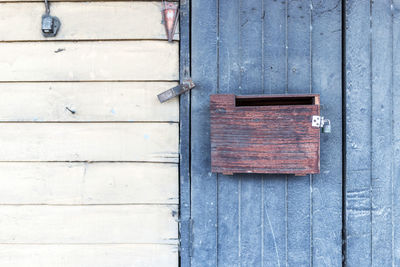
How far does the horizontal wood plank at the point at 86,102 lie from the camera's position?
1132 millimetres

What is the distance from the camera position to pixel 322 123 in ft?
3.45

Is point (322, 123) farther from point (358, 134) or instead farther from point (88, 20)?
point (88, 20)

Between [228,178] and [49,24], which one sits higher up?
[49,24]

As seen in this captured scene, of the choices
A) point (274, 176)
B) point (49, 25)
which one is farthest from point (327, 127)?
point (49, 25)

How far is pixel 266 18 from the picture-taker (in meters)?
1.12

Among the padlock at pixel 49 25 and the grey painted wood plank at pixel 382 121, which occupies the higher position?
the padlock at pixel 49 25

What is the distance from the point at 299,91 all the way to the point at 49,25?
1.03 metres

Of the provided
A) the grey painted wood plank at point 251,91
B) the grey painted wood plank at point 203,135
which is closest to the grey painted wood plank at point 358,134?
the grey painted wood plank at point 251,91

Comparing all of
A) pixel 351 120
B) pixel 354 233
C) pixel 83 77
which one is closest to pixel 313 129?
pixel 351 120

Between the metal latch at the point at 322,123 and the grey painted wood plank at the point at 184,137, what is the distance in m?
0.48

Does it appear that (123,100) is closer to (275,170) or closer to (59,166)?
(59,166)

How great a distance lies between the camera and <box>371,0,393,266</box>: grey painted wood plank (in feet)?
3.62

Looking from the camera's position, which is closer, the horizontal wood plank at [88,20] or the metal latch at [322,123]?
the metal latch at [322,123]

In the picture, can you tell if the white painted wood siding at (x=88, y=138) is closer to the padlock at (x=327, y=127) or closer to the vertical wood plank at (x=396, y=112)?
the padlock at (x=327, y=127)
